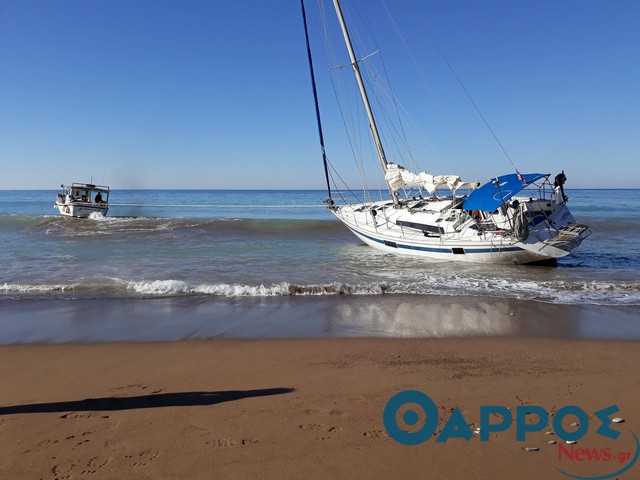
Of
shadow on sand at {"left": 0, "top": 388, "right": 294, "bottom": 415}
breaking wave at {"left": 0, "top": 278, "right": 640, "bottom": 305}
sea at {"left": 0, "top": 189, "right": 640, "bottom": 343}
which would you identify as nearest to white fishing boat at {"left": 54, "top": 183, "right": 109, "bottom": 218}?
sea at {"left": 0, "top": 189, "right": 640, "bottom": 343}

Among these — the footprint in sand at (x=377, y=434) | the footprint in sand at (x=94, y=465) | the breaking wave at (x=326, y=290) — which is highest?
the breaking wave at (x=326, y=290)

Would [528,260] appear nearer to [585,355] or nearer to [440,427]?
[585,355]

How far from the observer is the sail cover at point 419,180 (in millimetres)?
18875

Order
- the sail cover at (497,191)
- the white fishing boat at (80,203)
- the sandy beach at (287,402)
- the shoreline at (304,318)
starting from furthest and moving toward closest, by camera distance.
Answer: the white fishing boat at (80,203) < the sail cover at (497,191) < the shoreline at (304,318) < the sandy beach at (287,402)

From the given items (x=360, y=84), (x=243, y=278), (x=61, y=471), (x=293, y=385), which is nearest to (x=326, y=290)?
(x=243, y=278)

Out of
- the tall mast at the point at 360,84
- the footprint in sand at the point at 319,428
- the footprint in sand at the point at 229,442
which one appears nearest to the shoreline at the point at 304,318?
the footprint in sand at the point at 319,428

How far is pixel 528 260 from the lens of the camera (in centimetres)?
1588

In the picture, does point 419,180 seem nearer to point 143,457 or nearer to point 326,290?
point 326,290

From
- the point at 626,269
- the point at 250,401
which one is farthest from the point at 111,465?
the point at 626,269

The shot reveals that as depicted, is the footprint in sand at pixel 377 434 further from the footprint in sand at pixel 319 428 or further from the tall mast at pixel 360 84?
the tall mast at pixel 360 84

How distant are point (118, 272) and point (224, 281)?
14.2 ft

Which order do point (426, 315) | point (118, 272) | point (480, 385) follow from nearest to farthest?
1. point (480, 385)
2. point (426, 315)
3. point (118, 272)

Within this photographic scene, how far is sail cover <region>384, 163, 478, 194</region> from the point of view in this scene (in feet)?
61.9

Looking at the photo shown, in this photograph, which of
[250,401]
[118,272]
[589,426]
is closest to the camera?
[589,426]
